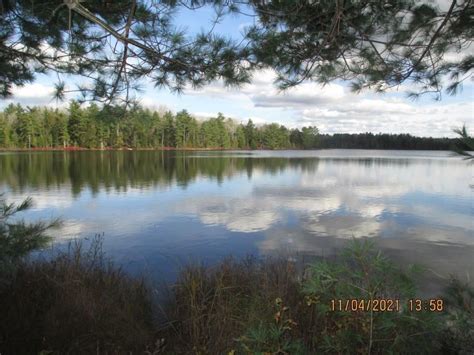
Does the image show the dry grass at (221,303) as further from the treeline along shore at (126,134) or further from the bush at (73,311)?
the treeline along shore at (126,134)

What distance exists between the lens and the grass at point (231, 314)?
2.52 meters

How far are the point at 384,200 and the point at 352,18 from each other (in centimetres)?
1317

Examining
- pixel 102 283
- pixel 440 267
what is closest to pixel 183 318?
pixel 102 283

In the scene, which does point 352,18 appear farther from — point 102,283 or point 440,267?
point 440,267
